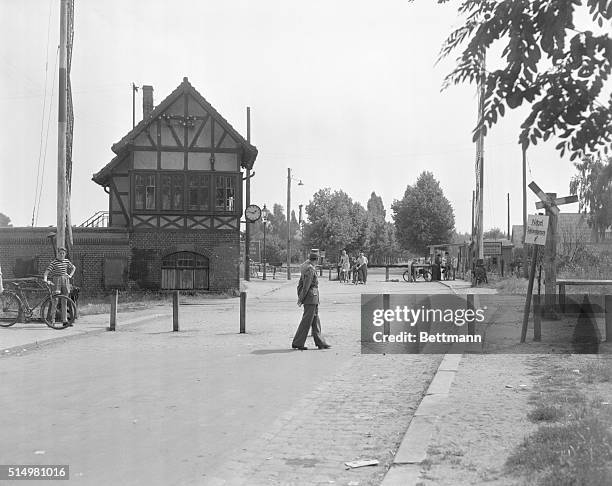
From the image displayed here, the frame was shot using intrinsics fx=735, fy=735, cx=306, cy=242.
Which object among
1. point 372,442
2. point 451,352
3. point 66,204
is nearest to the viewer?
point 372,442

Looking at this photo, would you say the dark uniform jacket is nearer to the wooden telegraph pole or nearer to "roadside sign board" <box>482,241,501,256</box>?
the wooden telegraph pole

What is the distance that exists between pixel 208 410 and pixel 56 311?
10.1m

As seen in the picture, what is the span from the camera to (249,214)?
122 ft

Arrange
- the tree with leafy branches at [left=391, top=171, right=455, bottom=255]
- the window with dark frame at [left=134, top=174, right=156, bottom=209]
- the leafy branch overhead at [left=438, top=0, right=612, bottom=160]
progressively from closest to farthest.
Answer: the leafy branch overhead at [left=438, top=0, right=612, bottom=160] < the window with dark frame at [left=134, top=174, right=156, bottom=209] < the tree with leafy branches at [left=391, top=171, right=455, bottom=255]

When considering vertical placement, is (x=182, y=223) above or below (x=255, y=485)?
above

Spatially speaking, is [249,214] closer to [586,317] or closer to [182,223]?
[182,223]

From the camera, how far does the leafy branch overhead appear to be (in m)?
3.93

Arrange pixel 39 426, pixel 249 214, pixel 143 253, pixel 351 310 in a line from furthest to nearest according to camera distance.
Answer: pixel 249 214
pixel 143 253
pixel 351 310
pixel 39 426

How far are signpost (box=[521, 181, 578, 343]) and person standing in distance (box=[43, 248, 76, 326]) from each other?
10132mm

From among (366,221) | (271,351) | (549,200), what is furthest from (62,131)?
(366,221)

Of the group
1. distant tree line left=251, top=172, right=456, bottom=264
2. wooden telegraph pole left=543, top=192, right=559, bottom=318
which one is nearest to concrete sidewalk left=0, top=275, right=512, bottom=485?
wooden telegraph pole left=543, top=192, right=559, bottom=318

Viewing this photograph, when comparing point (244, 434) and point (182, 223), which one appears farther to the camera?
point (182, 223)

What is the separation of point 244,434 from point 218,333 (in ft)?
30.3

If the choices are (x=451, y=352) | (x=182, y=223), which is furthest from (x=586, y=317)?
(x=182, y=223)
